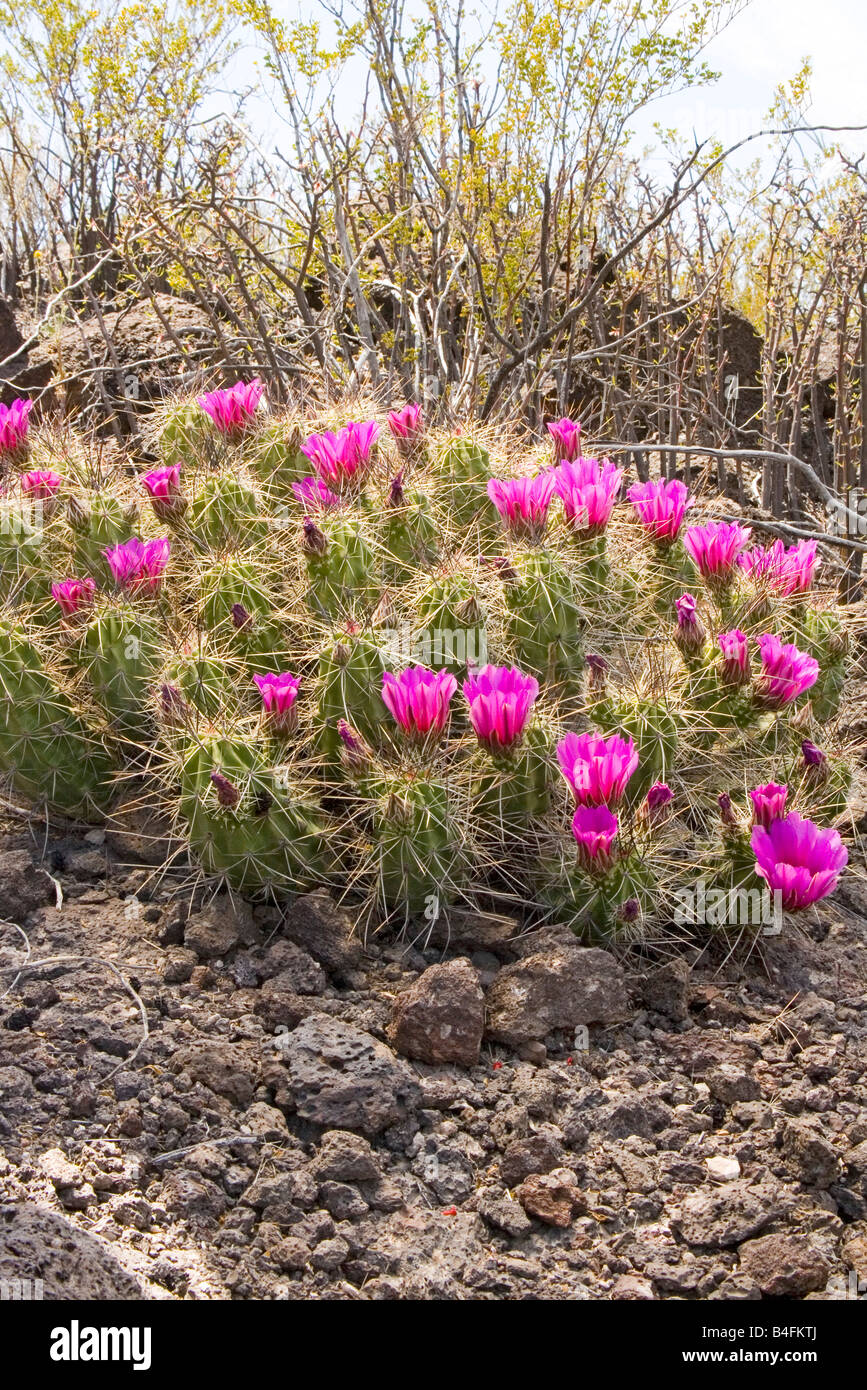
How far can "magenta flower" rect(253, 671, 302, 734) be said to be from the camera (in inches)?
125

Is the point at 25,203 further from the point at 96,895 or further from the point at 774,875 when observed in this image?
Answer: the point at 774,875

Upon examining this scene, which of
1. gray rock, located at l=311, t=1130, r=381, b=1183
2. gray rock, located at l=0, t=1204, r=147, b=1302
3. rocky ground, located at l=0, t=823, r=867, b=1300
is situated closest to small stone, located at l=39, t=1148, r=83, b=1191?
rocky ground, located at l=0, t=823, r=867, b=1300

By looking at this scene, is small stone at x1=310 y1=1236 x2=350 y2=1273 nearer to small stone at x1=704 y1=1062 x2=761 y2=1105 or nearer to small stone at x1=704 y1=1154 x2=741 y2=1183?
small stone at x1=704 y1=1154 x2=741 y2=1183

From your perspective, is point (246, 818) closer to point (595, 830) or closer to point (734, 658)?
point (595, 830)

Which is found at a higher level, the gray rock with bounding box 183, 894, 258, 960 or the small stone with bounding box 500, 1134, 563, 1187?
the gray rock with bounding box 183, 894, 258, 960

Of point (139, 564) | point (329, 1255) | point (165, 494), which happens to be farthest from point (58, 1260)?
point (165, 494)

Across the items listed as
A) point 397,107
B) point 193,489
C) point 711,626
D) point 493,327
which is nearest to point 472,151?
point 397,107

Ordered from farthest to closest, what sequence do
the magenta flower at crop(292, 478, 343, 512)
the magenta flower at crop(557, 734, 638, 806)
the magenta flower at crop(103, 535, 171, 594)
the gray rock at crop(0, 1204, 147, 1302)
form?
the magenta flower at crop(292, 478, 343, 512) → the magenta flower at crop(103, 535, 171, 594) → the magenta flower at crop(557, 734, 638, 806) → the gray rock at crop(0, 1204, 147, 1302)

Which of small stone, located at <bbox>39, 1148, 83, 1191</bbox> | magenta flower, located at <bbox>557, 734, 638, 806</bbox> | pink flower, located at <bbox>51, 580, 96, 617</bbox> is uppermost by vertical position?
pink flower, located at <bbox>51, 580, 96, 617</bbox>

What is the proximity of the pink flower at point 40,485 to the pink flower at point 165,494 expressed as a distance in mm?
312

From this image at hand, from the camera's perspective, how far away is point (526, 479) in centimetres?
352

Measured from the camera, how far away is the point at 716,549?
3.79m

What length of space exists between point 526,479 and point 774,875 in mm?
1222

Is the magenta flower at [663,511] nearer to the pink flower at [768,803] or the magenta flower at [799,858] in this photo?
the pink flower at [768,803]
